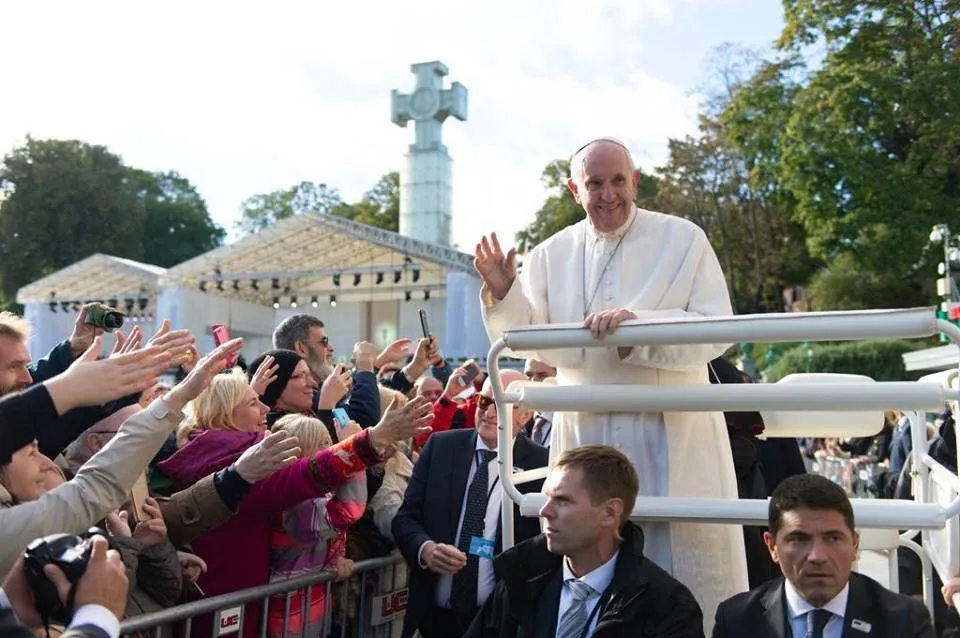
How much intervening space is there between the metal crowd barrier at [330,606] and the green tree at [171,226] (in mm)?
50782

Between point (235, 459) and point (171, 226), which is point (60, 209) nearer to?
point (171, 226)

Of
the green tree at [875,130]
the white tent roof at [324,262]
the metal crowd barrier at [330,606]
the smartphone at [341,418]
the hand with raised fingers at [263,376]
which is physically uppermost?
the green tree at [875,130]

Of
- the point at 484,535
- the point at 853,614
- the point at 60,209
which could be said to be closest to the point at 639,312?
the point at 853,614

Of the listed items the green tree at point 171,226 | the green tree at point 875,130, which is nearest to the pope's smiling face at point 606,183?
the green tree at point 875,130

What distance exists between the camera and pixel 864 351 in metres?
24.1

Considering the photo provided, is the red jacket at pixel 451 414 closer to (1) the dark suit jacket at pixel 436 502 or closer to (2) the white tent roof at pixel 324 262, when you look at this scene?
(1) the dark suit jacket at pixel 436 502

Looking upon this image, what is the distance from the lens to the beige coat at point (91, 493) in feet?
7.43

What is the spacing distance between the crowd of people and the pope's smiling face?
0.04 feet

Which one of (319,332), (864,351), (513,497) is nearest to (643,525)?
(513,497)

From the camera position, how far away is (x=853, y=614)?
2248 mm

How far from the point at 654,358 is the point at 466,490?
139cm

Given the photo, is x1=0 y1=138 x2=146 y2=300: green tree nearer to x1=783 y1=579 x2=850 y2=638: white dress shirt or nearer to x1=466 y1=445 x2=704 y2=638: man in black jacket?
x1=466 y1=445 x2=704 y2=638: man in black jacket

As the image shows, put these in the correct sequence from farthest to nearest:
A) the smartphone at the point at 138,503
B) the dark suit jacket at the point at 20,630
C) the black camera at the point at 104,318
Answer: the black camera at the point at 104,318
the smartphone at the point at 138,503
the dark suit jacket at the point at 20,630

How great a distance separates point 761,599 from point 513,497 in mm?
722
